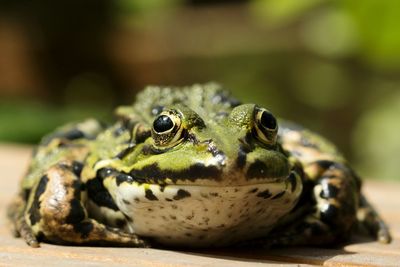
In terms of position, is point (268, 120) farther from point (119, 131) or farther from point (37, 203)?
point (37, 203)

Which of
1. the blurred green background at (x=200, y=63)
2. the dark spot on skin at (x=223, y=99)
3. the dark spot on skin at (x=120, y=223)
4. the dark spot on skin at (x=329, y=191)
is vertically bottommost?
the dark spot on skin at (x=120, y=223)

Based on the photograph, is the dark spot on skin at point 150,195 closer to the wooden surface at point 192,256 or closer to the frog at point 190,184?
the frog at point 190,184

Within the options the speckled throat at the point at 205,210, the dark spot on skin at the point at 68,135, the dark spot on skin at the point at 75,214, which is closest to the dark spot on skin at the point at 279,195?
the speckled throat at the point at 205,210

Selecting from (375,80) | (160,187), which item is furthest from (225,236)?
(375,80)

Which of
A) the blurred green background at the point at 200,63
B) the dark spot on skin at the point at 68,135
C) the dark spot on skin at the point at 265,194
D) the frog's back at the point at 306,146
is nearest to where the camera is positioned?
the dark spot on skin at the point at 265,194

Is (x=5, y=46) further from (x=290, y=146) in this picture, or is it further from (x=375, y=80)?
(x=290, y=146)

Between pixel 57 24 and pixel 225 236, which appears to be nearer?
pixel 225 236
